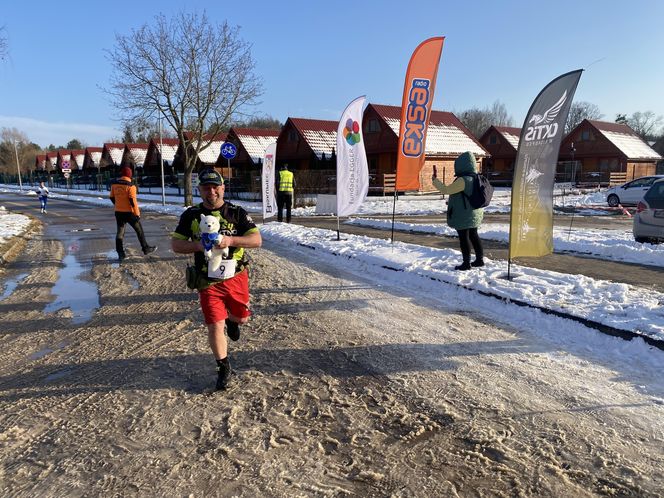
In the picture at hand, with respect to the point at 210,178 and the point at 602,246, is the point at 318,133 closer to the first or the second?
the point at 602,246

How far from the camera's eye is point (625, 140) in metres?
43.5

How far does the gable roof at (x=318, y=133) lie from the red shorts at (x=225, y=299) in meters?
31.5

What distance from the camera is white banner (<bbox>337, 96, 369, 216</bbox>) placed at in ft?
33.4

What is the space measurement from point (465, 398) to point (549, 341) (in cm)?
165

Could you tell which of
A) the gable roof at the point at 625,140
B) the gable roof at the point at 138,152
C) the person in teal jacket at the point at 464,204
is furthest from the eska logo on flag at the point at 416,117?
the gable roof at the point at 138,152

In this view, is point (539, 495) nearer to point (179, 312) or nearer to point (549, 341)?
point (549, 341)

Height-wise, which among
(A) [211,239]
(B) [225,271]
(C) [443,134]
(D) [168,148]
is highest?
(D) [168,148]

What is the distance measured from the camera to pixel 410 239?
1159cm

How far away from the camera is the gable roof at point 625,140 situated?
41719 millimetres

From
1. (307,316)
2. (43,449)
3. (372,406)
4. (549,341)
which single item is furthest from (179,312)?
(549,341)

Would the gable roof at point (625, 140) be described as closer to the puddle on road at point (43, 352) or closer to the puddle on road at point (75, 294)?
the puddle on road at point (75, 294)

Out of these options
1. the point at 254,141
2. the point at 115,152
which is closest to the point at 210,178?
Answer: the point at 254,141

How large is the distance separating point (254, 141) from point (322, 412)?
39837mm

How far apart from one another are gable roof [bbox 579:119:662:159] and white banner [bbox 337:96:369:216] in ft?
132
